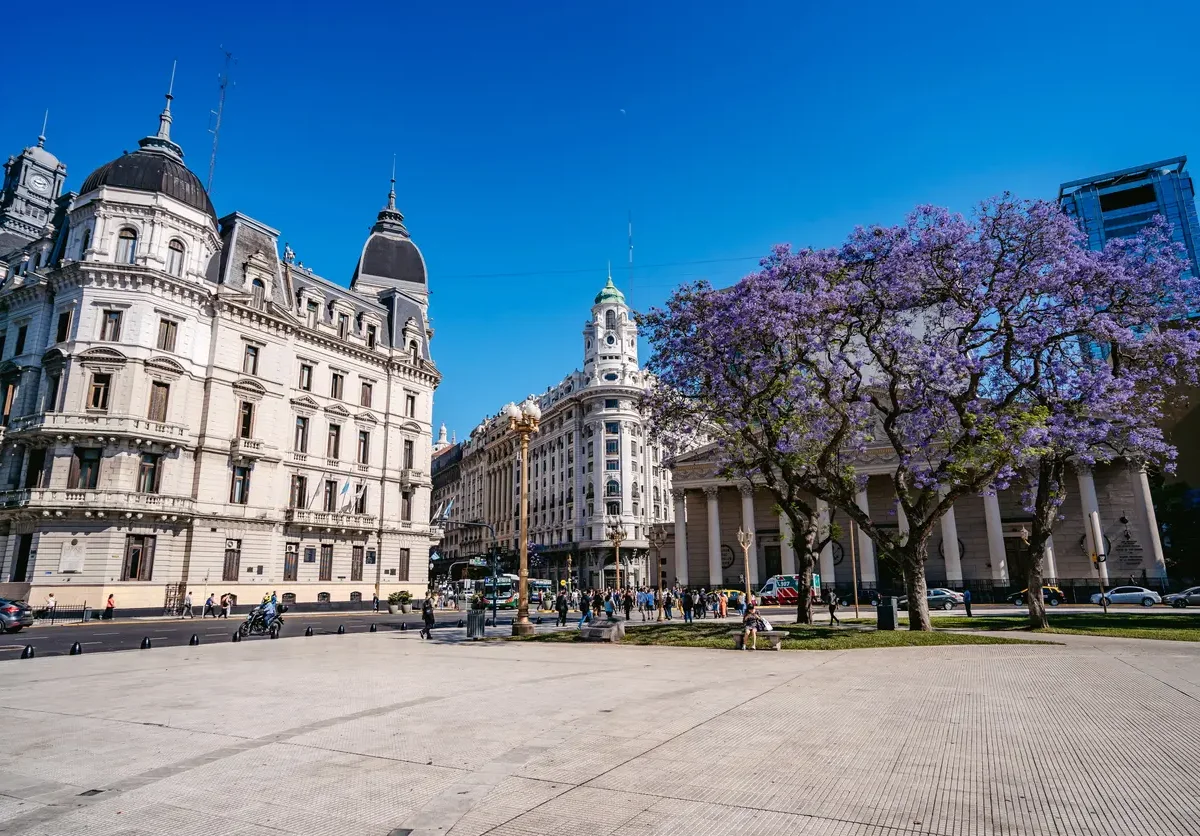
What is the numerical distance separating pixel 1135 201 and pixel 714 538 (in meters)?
78.1

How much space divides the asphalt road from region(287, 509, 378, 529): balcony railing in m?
6.79

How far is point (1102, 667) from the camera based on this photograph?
13.5 m

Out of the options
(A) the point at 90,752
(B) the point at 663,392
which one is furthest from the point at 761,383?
(A) the point at 90,752

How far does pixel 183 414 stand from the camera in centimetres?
3888

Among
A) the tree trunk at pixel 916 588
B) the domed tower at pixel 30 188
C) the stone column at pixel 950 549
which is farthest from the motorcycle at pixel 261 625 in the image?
the domed tower at pixel 30 188

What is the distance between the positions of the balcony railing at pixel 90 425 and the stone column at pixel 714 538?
4050 centimetres

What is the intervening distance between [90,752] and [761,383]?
67.1ft

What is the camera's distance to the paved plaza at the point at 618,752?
17.8ft

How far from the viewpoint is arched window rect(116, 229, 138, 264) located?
3818 centimetres

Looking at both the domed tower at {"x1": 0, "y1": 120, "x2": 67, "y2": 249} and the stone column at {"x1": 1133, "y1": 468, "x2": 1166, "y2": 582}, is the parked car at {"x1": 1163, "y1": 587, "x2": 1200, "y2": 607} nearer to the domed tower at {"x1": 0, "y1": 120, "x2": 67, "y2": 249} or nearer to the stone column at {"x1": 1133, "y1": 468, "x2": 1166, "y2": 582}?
the stone column at {"x1": 1133, "y1": 468, "x2": 1166, "y2": 582}

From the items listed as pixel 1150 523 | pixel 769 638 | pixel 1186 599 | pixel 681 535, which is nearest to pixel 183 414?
pixel 769 638

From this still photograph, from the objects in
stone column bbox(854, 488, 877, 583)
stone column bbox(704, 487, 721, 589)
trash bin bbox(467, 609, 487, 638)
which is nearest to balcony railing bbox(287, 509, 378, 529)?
trash bin bbox(467, 609, 487, 638)

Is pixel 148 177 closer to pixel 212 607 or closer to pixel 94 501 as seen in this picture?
pixel 94 501

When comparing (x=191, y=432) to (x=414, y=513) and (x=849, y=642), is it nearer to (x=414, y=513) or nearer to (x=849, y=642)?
(x=414, y=513)
